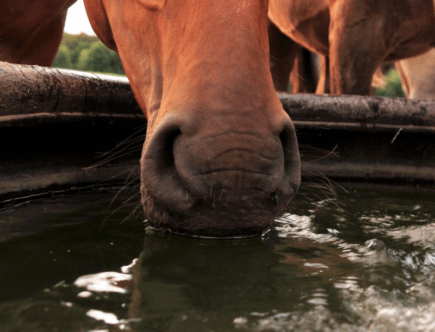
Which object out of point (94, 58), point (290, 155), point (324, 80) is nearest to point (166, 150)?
point (290, 155)

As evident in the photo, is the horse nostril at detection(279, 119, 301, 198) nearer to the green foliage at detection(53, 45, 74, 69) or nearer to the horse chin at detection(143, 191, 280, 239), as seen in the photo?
the horse chin at detection(143, 191, 280, 239)

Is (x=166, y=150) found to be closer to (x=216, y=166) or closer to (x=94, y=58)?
(x=216, y=166)

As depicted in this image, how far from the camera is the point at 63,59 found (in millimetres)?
35906

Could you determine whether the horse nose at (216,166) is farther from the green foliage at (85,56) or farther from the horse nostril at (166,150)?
the green foliage at (85,56)

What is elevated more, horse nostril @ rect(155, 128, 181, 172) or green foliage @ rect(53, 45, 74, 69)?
green foliage @ rect(53, 45, 74, 69)

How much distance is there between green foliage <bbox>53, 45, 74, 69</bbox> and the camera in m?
34.7

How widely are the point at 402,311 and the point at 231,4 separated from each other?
1.03m

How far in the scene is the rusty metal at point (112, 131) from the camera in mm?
2068

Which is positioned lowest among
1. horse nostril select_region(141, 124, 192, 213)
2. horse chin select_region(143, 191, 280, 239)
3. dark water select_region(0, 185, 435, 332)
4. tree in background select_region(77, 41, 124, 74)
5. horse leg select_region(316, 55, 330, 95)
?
dark water select_region(0, 185, 435, 332)

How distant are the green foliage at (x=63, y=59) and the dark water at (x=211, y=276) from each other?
34.5 meters

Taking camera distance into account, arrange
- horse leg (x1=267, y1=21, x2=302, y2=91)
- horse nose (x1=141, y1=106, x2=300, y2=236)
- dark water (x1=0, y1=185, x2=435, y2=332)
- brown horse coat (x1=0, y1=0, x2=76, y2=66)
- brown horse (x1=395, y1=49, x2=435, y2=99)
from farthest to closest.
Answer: brown horse (x1=395, y1=49, x2=435, y2=99), horse leg (x1=267, y1=21, x2=302, y2=91), brown horse coat (x1=0, y1=0, x2=76, y2=66), horse nose (x1=141, y1=106, x2=300, y2=236), dark water (x1=0, y1=185, x2=435, y2=332)

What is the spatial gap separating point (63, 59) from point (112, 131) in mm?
35336

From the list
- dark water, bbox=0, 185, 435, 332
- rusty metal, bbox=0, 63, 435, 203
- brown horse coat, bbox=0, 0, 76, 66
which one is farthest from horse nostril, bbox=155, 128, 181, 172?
brown horse coat, bbox=0, 0, 76, 66

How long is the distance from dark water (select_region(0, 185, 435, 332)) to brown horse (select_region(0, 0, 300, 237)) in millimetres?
119
